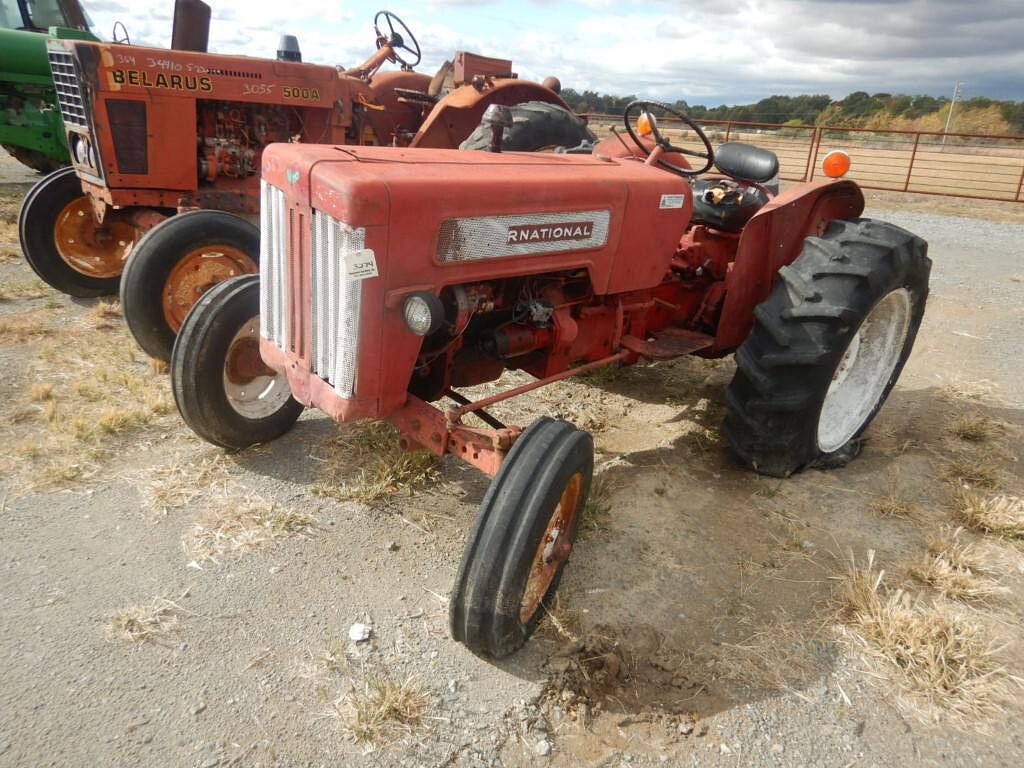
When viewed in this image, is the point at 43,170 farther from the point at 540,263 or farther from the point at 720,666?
the point at 720,666

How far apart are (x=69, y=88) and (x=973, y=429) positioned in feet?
19.1

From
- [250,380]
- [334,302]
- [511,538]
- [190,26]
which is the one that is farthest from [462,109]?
[511,538]

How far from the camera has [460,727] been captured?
1.98 meters

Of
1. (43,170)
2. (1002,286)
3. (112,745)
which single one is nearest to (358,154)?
(112,745)

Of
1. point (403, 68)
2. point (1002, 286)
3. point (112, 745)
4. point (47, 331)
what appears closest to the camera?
point (112, 745)

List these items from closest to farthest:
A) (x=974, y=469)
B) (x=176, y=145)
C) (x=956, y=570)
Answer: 1. (x=956, y=570)
2. (x=974, y=469)
3. (x=176, y=145)

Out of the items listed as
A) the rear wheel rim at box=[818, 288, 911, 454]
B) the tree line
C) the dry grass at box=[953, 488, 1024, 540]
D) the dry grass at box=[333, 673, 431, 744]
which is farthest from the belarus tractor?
the tree line

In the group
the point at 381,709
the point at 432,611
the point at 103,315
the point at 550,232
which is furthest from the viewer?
the point at 103,315

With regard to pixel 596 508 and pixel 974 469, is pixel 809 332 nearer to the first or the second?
pixel 596 508

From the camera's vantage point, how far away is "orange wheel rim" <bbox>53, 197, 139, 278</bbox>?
5.21 metres

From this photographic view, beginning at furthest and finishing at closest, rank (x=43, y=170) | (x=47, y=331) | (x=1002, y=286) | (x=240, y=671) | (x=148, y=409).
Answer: (x=43, y=170) → (x=1002, y=286) → (x=47, y=331) → (x=148, y=409) → (x=240, y=671)

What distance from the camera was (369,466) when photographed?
10.6 feet

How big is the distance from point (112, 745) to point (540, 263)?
1.94 metres

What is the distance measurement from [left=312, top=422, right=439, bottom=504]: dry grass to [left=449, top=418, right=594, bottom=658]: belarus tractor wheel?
0.98 metres
